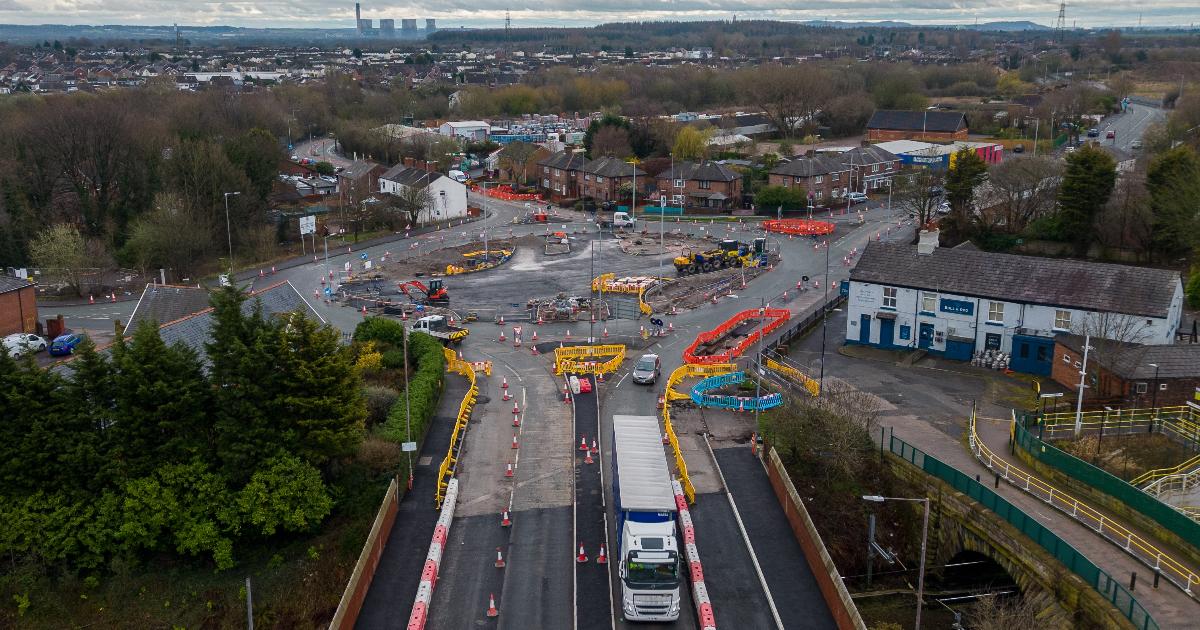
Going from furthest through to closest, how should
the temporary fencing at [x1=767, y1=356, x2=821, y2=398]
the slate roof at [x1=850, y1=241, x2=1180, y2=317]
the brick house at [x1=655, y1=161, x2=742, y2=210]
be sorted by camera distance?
1. the brick house at [x1=655, y1=161, x2=742, y2=210]
2. the slate roof at [x1=850, y1=241, x2=1180, y2=317]
3. the temporary fencing at [x1=767, y1=356, x2=821, y2=398]

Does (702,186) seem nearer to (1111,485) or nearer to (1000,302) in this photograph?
(1000,302)

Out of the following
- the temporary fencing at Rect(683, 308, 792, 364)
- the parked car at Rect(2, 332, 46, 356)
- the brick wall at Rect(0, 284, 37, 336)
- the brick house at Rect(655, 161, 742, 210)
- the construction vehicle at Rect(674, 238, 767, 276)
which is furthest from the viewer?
the brick house at Rect(655, 161, 742, 210)

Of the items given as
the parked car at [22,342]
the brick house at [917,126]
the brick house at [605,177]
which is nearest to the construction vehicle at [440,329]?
the parked car at [22,342]

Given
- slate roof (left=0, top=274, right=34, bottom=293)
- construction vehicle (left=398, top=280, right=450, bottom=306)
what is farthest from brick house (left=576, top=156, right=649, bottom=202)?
slate roof (left=0, top=274, right=34, bottom=293)

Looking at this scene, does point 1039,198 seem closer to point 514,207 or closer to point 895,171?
point 895,171

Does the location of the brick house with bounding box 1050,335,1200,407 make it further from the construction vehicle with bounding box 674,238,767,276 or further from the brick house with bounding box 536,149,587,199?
the brick house with bounding box 536,149,587,199

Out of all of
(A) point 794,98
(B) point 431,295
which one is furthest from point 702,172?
(A) point 794,98

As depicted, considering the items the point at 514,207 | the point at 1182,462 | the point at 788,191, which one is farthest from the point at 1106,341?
the point at 514,207
